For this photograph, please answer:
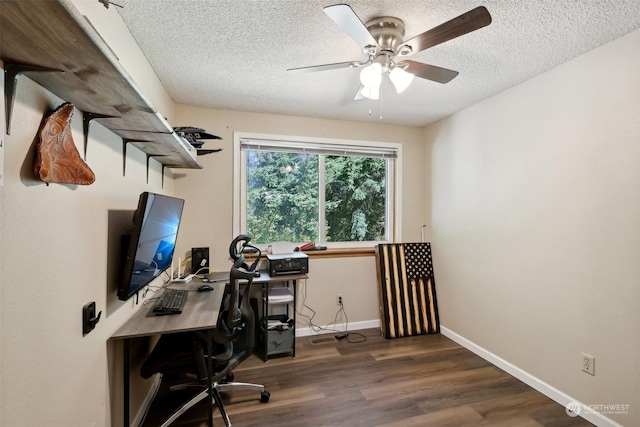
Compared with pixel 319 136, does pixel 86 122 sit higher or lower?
lower

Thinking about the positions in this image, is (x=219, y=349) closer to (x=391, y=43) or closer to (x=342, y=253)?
(x=342, y=253)

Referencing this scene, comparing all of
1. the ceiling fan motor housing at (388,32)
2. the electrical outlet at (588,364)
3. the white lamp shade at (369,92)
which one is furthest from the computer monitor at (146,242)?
the electrical outlet at (588,364)

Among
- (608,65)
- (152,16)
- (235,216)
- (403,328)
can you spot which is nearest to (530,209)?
(608,65)

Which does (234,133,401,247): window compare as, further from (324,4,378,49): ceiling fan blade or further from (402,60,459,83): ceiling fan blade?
(324,4,378,49): ceiling fan blade

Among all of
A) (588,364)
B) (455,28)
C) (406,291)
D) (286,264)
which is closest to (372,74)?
(455,28)

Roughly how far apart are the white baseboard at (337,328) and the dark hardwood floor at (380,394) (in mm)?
315

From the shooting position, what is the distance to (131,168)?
1.78m

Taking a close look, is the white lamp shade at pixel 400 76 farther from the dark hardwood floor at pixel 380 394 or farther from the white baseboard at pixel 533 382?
the white baseboard at pixel 533 382

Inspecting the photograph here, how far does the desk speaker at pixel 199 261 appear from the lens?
2895 mm

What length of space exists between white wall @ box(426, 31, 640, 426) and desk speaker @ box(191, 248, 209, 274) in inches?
106

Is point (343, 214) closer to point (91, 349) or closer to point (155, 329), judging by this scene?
point (155, 329)

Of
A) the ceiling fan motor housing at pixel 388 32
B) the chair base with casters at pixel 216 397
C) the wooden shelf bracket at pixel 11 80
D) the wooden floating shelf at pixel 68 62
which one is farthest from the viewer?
the chair base with casters at pixel 216 397

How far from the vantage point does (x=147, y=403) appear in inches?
80.4

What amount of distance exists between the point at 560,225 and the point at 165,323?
2767 mm
